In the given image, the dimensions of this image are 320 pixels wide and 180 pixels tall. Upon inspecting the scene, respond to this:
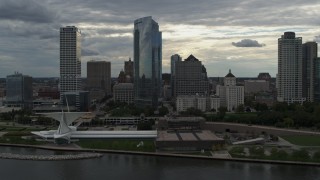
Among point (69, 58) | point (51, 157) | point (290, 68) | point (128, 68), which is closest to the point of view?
point (51, 157)

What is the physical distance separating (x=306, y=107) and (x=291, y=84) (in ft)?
41.6

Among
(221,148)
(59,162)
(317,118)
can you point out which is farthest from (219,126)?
(59,162)

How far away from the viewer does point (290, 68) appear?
198ft

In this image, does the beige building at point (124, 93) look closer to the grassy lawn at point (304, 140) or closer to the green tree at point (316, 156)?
the grassy lawn at point (304, 140)

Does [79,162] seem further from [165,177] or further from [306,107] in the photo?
[306,107]

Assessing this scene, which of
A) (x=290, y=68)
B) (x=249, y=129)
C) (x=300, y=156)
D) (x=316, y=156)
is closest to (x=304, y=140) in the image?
(x=249, y=129)

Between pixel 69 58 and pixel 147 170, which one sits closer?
pixel 147 170

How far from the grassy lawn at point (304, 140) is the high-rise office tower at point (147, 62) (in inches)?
1076

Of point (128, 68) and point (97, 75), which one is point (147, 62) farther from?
point (128, 68)

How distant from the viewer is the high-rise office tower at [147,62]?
58750mm

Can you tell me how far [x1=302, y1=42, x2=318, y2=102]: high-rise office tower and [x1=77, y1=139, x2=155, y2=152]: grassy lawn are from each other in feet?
126

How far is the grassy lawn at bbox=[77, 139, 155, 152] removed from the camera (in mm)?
27469

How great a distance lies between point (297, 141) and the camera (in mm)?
30234

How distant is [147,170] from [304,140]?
1274cm
